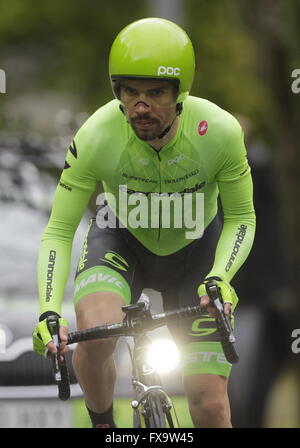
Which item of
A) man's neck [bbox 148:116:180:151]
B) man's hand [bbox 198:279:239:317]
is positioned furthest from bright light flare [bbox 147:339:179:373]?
man's neck [bbox 148:116:180:151]

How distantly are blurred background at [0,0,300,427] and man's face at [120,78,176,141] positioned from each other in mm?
1573

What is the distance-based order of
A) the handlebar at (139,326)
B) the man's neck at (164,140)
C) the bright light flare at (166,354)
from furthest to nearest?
the bright light flare at (166,354)
the man's neck at (164,140)
the handlebar at (139,326)

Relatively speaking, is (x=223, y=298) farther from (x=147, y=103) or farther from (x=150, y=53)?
(x=150, y=53)

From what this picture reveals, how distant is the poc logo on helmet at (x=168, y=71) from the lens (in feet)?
18.4

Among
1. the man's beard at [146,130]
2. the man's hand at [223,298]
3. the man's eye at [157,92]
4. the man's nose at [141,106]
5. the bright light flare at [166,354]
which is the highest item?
the man's eye at [157,92]

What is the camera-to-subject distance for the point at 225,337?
5348mm

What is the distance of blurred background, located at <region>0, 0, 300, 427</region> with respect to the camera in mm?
7766

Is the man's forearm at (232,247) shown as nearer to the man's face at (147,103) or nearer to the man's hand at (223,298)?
the man's hand at (223,298)

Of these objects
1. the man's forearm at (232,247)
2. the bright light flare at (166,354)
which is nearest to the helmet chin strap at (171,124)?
the man's forearm at (232,247)

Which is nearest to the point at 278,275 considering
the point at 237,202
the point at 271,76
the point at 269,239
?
the point at 269,239

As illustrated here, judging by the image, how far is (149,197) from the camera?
610cm

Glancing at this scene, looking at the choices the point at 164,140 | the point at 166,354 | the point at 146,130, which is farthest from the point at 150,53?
the point at 166,354
